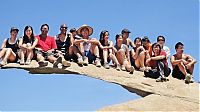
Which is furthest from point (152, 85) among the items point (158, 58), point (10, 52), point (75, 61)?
point (10, 52)

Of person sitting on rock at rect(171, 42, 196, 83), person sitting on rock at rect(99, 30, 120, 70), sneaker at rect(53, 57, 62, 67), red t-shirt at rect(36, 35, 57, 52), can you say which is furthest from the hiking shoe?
person sitting on rock at rect(171, 42, 196, 83)

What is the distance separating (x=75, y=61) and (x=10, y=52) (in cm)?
188

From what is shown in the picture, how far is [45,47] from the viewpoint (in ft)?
38.3

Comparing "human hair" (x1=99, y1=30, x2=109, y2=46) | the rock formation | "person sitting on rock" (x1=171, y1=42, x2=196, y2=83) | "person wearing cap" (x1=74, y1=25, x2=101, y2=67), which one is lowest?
the rock formation

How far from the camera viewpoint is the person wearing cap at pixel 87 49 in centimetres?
1147

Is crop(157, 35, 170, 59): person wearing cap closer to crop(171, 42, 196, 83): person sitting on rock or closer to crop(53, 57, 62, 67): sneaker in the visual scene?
crop(171, 42, 196, 83): person sitting on rock

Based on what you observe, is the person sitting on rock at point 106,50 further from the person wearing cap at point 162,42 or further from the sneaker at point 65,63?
the person wearing cap at point 162,42

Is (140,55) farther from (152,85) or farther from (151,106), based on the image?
(151,106)

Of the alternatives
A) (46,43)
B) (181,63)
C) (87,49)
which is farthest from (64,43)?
(181,63)

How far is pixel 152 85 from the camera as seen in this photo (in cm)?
1105

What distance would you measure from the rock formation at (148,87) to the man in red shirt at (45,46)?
23cm

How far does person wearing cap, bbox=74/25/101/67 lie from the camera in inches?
452

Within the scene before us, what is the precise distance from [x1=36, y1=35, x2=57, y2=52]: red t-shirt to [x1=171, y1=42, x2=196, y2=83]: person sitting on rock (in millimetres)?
3482

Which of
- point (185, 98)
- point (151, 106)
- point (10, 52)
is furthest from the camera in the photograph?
point (10, 52)
